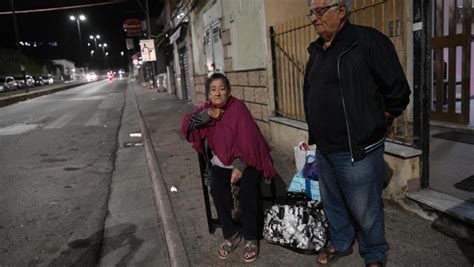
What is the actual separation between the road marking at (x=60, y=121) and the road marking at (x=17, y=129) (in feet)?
1.60

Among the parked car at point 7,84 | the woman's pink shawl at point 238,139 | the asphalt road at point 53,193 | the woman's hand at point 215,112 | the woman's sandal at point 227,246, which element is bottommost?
the asphalt road at point 53,193

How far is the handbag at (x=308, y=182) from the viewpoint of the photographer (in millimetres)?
3389

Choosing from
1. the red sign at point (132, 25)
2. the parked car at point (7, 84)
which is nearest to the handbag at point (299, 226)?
the red sign at point (132, 25)

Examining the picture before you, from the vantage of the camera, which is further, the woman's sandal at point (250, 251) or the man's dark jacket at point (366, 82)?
the woman's sandal at point (250, 251)

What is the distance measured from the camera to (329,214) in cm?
297

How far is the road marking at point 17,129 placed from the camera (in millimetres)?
11723

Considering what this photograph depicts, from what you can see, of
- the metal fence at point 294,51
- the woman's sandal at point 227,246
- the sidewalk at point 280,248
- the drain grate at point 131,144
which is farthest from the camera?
the drain grate at point 131,144

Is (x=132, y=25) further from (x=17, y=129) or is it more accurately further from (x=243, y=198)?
(x=243, y=198)

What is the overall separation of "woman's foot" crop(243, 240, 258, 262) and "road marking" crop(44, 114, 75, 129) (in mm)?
10886

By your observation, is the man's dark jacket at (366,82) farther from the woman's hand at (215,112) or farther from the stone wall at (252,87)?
the stone wall at (252,87)

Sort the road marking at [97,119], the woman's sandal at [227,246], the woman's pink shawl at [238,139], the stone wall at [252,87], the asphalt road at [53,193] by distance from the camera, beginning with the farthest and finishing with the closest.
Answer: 1. the road marking at [97,119]
2. the stone wall at [252,87]
3. the asphalt road at [53,193]
4. the woman's sandal at [227,246]
5. the woman's pink shawl at [238,139]

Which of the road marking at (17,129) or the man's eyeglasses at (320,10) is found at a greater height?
the man's eyeglasses at (320,10)

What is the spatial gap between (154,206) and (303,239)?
8.69 feet

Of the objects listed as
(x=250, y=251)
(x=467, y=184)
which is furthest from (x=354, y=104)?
(x=467, y=184)
